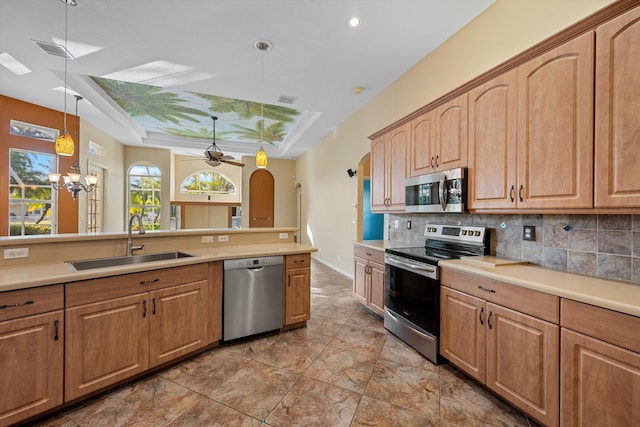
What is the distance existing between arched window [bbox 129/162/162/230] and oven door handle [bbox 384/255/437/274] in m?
7.86

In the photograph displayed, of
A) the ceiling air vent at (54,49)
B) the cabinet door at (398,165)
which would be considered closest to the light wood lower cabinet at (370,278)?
the cabinet door at (398,165)

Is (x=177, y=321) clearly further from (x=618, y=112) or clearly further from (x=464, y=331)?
(x=618, y=112)

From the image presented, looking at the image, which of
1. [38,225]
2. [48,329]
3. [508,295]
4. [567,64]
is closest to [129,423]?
[48,329]

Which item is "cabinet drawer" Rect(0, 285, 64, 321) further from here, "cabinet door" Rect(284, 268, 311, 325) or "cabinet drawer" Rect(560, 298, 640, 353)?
"cabinet drawer" Rect(560, 298, 640, 353)

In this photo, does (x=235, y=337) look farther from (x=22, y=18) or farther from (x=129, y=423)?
(x=22, y=18)

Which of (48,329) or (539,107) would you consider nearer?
(48,329)

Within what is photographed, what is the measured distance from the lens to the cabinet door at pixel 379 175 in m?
3.56

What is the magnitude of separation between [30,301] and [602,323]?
310 centimetres

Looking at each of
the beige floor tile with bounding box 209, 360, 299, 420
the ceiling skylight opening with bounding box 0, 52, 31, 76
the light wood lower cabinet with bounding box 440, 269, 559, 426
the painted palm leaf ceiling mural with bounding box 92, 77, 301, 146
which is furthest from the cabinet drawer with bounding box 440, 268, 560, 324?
the ceiling skylight opening with bounding box 0, 52, 31, 76

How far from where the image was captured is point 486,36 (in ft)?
8.46

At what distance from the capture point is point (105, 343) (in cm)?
186

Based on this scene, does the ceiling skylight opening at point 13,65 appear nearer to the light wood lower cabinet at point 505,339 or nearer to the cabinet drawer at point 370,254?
the cabinet drawer at point 370,254

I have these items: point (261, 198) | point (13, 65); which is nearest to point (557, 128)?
point (13, 65)

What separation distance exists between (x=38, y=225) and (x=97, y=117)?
93.1 inches
